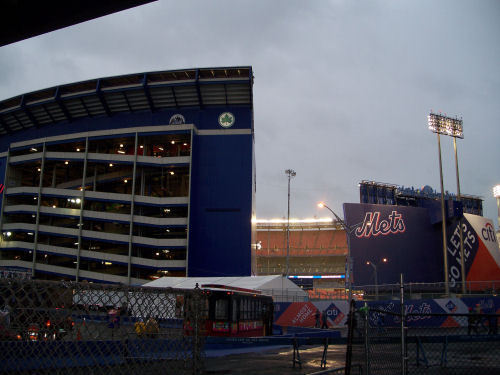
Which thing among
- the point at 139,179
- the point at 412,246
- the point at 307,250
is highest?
the point at 139,179

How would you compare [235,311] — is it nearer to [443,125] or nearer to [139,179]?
[139,179]

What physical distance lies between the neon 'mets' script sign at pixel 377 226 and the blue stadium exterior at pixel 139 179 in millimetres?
15097

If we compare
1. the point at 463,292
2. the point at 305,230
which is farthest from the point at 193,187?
the point at 305,230

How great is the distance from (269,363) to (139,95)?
5174cm

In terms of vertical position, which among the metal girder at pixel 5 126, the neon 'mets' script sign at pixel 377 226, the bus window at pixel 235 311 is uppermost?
the metal girder at pixel 5 126

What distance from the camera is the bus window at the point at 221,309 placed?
2188cm

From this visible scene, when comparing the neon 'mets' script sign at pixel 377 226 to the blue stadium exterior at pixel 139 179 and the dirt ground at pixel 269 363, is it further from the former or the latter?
the dirt ground at pixel 269 363

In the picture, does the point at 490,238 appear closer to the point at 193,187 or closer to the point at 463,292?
the point at 463,292

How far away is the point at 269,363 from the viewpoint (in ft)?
53.6

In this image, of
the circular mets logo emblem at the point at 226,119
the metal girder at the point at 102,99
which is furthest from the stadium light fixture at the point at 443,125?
the metal girder at the point at 102,99

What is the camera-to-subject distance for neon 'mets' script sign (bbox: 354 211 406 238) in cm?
6025

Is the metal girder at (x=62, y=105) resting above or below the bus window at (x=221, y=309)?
above

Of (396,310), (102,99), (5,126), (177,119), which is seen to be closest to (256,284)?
(396,310)

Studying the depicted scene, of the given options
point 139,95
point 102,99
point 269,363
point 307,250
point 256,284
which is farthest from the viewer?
point 307,250
